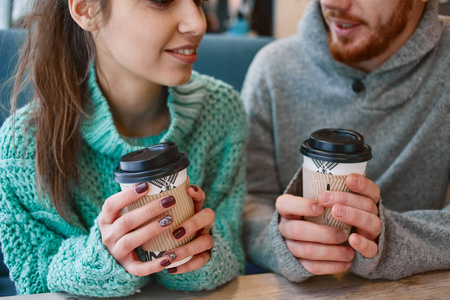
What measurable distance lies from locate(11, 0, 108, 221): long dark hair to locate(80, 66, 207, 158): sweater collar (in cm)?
3

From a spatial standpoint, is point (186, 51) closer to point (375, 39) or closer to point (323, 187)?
point (323, 187)

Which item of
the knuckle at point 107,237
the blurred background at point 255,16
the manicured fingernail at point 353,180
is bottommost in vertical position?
the blurred background at point 255,16

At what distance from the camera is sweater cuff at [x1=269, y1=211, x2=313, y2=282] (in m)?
0.80

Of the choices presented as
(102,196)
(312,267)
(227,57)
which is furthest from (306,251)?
(227,57)

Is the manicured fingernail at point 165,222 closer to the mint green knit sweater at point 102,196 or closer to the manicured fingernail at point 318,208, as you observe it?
the mint green knit sweater at point 102,196

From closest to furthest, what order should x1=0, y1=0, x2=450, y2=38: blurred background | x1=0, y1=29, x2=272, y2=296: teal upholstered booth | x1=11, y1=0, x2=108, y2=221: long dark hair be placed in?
x1=11, y1=0, x2=108, y2=221: long dark hair
x1=0, y1=29, x2=272, y2=296: teal upholstered booth
x1=0, y1=0, x2=450, y2=38: blurred background

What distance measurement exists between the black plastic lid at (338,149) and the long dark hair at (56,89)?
1.76ft

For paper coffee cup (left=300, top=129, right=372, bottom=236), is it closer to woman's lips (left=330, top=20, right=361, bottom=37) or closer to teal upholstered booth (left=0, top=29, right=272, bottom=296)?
woman's lips (left=330, top=20, right=361, bottom=37)

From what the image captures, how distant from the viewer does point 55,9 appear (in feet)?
2.99

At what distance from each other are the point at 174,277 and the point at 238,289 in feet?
0.44

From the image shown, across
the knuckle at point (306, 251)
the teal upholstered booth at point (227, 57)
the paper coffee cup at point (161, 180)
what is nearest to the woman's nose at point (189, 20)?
the paper coffee cup at point (161, 180)

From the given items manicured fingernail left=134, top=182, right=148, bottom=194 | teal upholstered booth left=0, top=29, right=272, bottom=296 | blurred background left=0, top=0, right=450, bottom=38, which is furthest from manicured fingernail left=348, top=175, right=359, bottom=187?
blurred background left=0, top=0, right=450, bottom=38

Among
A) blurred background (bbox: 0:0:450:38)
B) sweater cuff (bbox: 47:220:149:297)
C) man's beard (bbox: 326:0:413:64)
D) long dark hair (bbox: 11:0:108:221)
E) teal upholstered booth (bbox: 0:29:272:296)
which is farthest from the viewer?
blurred background (bbox: 0:0:450:38)

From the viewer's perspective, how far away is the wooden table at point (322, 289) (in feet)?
2.56
